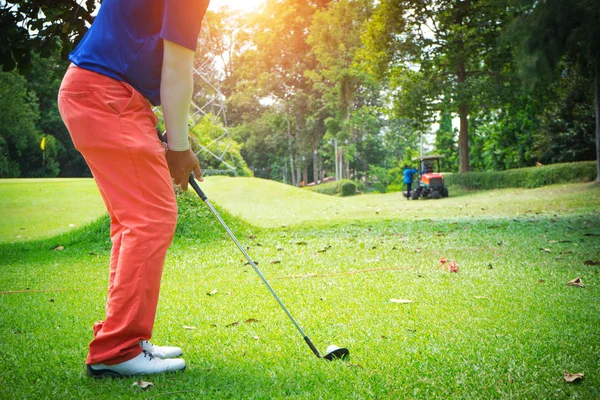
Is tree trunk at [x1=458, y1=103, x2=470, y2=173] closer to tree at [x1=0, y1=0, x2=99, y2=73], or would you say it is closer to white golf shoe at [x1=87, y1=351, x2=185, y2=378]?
tree at [x1=0, y1=0, x2=99, y2=73]

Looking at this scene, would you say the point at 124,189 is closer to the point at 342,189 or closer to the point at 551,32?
the point at 551,32

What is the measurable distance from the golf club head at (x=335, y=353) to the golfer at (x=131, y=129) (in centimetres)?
75

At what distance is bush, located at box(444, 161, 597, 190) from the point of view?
739 inches

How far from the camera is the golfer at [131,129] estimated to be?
2104mm

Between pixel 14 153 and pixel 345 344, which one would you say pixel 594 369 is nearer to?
pixel 345 344

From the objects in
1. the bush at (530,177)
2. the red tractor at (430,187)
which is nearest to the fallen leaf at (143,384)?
the red tractor at (430,187)

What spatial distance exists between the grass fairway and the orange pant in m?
0.23

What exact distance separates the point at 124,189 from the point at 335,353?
44.8 inches

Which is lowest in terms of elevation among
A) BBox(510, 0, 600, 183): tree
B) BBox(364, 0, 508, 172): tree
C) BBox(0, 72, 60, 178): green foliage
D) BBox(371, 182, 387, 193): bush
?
BBox(371, 182, 387, 193): bush

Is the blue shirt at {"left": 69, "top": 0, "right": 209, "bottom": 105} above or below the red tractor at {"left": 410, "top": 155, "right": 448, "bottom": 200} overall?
above

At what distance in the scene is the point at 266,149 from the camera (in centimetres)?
4700

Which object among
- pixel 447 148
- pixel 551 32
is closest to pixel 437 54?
pixel 447 148

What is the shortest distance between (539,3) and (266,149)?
37849mm

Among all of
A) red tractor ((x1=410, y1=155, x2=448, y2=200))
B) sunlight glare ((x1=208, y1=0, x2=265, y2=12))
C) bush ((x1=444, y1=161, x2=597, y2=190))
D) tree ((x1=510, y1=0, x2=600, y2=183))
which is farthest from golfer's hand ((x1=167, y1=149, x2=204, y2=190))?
sunlight glare ((x1=208, y1=0, x2=265, y2=12))
